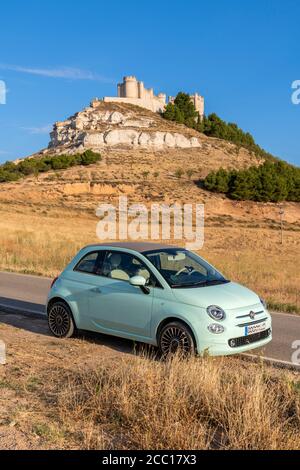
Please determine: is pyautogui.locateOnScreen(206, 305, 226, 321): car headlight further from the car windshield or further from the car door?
the car door

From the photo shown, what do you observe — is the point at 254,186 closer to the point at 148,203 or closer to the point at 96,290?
the point at 148,203

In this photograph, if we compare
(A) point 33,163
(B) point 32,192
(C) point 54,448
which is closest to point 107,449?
(C) point 54,448

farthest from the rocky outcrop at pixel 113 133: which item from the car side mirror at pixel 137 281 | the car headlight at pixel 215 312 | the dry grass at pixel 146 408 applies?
the dry grass at pixel 146 408

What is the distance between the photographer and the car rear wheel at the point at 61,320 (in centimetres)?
903

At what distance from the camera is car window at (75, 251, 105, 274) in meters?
8.88

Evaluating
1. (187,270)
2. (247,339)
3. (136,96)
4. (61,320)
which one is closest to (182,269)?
(187,270)

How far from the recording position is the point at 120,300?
324 inches

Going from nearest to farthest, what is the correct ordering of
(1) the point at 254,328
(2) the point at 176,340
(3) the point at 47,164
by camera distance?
1. (2) the point at 176,340
2. (1) the point at 254,328
3. (3) the point at 47,164

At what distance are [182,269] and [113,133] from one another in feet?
341

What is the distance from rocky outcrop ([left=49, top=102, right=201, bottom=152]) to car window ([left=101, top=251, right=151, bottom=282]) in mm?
98083

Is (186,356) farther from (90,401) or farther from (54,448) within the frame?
(54,448)

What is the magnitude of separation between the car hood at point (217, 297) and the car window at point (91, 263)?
1684 millimetres

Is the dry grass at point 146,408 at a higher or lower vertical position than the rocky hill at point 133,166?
lower

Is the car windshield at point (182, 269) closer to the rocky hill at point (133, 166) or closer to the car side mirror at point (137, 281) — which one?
the car side mirror at point (137, 281)
